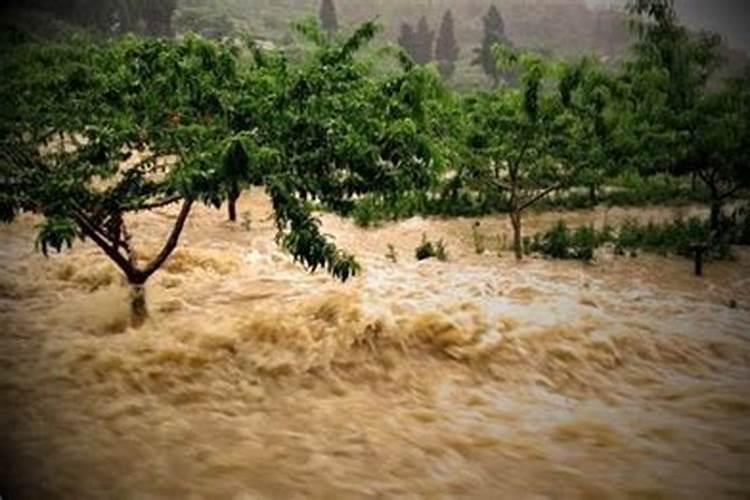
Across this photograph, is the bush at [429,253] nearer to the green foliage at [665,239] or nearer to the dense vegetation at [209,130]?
the green foliage at [665,239]

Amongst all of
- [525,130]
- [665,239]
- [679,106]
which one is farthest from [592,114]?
[665,239]

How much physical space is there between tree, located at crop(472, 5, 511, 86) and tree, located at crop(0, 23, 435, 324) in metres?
48.6

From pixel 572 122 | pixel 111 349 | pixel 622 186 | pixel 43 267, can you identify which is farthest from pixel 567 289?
pixel 622 186

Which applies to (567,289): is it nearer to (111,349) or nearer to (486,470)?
(486,470)

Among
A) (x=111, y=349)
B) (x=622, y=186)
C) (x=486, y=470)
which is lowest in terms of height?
(x=486, y=470)

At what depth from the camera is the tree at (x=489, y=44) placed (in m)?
59.9

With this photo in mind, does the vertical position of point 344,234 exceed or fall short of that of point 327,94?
it falls short

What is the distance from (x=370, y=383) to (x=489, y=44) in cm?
5481

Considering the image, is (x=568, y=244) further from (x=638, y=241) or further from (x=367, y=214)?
(x=367, y=214)

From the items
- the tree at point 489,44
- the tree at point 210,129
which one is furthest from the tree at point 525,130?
the tree at point 489,44

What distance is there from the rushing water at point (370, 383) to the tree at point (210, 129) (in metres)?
1.60

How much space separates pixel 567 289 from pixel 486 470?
5.67m

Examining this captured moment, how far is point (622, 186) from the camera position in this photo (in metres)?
22.4

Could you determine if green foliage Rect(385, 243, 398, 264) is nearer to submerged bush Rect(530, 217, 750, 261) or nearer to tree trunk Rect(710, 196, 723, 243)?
submerged bush Rect(530, 217, 750, 261)
